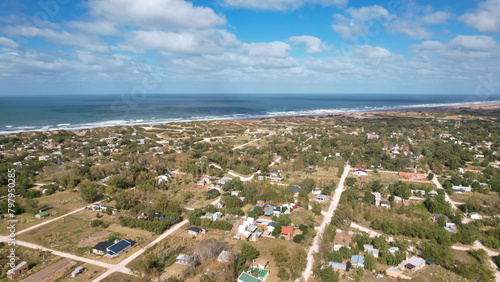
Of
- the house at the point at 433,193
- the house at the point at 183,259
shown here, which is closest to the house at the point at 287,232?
the house at the point at 183,259

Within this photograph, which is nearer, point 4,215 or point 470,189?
point 4,215

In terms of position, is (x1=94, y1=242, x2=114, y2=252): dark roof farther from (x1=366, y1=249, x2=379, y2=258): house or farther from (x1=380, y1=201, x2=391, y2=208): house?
(x1=380, y1=201, x2=391, y2=208): house

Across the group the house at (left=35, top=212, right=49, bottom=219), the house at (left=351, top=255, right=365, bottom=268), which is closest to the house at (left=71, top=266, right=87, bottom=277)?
the house at (left=35, top=212, right=49, bottom=219)

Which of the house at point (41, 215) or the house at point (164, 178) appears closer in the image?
the house at point (41, 215)

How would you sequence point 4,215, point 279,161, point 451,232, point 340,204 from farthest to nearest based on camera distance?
point 279,161
point 340,204
point 4,215
point 451,232

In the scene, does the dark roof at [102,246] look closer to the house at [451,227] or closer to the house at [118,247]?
the house at [118,247]

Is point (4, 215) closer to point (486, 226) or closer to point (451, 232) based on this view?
point (451, 232)

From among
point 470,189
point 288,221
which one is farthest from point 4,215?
point 470,189
